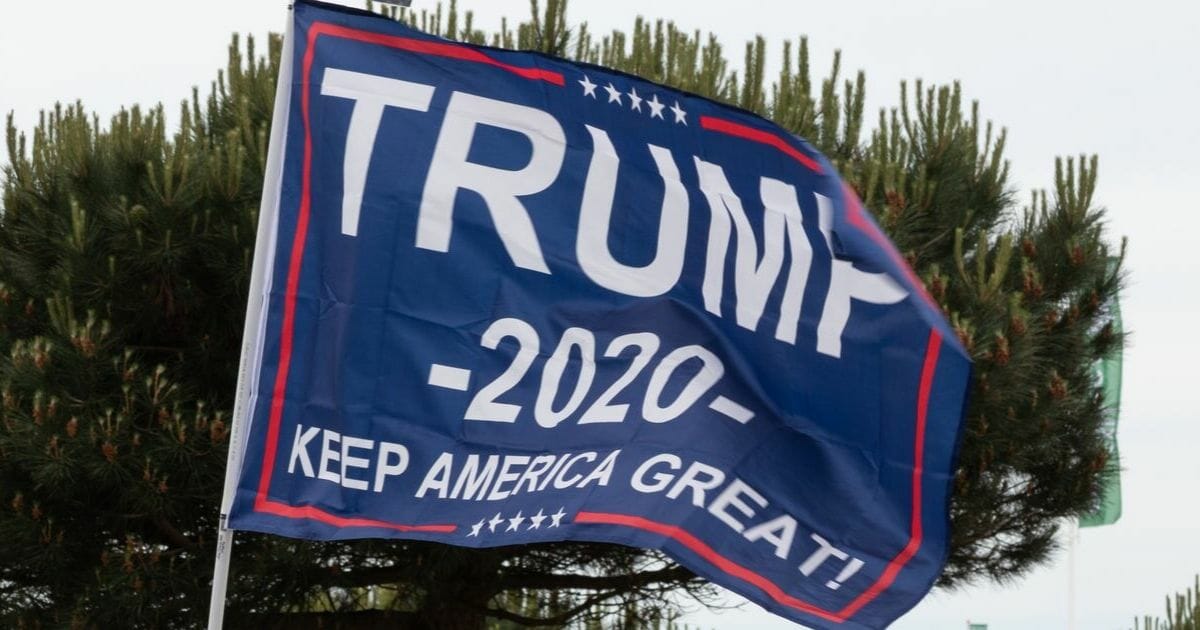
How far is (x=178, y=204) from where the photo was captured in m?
8.90

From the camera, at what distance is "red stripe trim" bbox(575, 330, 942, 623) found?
18.6ft

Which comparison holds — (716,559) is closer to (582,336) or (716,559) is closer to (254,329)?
(582,336)

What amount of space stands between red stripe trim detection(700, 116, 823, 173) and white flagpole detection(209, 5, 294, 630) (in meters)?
1.63

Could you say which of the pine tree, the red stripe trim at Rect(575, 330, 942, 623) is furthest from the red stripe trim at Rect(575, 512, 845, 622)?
the pine tree

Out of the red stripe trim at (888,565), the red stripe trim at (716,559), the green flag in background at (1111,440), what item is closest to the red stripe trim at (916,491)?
the red stripe trim at (888,565)

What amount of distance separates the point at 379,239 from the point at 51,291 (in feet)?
14.7

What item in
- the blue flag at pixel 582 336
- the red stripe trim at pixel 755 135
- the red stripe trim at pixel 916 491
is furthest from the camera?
the red stripe trim at pixel 755 135

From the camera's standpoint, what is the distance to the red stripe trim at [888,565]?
5.68 meters

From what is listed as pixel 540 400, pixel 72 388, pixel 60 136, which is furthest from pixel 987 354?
pixel 60 136

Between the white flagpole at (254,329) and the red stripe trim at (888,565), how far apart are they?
1.19 metres

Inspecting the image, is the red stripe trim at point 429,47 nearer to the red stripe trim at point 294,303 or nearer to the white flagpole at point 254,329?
the red stripe trim at point 294,303

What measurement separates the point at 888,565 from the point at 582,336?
4.63 feet

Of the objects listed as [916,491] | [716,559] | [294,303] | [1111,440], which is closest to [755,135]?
[916,491]

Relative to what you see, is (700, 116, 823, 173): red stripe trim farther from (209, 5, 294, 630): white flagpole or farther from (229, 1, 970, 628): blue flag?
(209, 5, 294, 630): white flagpole
